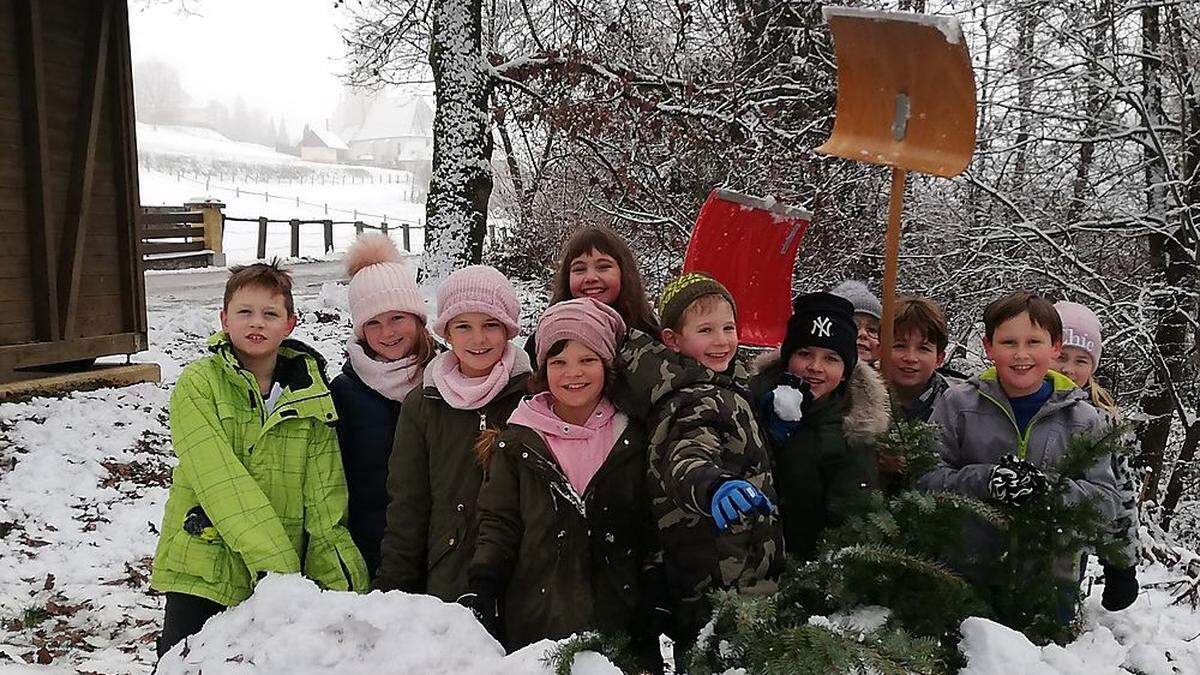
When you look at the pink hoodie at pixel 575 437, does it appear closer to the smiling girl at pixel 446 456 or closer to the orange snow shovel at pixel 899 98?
the smiling girl at pixel 446 456

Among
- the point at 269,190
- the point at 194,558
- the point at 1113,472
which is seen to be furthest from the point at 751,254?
the point at 269,190

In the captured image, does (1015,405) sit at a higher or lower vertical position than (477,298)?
lower

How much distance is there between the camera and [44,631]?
14.8ft

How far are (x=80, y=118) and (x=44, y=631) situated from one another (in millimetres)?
5154

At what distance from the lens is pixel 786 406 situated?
2.67m

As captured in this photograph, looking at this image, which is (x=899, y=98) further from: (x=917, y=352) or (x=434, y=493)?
(x=434, y=493)

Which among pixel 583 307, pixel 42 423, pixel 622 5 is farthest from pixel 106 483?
pixel 622 5

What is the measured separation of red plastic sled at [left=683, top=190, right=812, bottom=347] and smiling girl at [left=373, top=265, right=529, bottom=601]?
162cm

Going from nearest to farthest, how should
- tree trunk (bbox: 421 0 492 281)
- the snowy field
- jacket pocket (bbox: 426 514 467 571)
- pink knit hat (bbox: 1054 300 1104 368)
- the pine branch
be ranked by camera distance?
1. the pine branch
2. jacket pocket (bbox: 426 514 467 571)
3. pink knit hat (bbox: 1054 300 1104 368)
4. tree trunk (bbox: 421 0 492 281)
5. the snowy field

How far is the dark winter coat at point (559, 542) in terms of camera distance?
2553mm

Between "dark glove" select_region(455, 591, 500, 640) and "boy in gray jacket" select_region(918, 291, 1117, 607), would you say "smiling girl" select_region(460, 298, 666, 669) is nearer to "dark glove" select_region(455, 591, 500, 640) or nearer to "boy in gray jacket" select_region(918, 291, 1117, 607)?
"dark glove" select_region(455, 591, 500, 640)

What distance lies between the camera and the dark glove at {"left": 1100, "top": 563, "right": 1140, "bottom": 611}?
8.11 ft

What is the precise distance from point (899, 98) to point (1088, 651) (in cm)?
216

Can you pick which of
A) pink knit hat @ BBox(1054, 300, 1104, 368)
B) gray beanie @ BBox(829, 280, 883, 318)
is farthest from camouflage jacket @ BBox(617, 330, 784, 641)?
pink knit hat @ BBox(1054, 300, 1104, 368)
